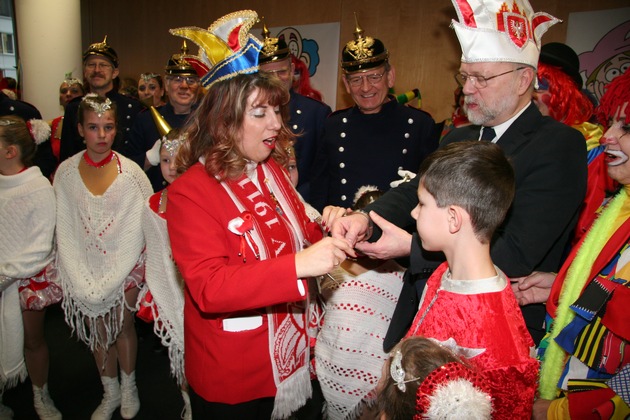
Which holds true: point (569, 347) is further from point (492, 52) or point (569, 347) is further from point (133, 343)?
point (133, 343)

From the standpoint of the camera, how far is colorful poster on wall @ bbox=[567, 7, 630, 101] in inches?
159

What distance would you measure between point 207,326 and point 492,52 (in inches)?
57.4

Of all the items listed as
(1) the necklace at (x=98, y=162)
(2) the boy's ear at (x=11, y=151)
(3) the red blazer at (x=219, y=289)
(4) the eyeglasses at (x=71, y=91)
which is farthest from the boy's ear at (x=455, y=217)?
(4) the eyeglasses at (x=71, y=91)

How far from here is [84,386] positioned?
323cm

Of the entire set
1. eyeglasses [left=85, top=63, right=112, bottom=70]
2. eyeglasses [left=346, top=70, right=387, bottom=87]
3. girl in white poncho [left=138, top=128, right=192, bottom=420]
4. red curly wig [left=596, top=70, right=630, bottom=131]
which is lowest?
girl in white poncho [left=138, top=128, right=192, bottom=420]

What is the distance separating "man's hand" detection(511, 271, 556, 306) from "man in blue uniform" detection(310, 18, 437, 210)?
4.81ft

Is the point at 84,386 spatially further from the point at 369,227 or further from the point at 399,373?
the point at 399,373

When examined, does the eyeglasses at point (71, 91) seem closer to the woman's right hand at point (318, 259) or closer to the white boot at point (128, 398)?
the white boot at point (128, 398)

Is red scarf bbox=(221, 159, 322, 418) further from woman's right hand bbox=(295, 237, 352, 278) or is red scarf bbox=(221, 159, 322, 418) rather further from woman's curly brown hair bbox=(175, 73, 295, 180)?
woman's right hand bbox=(295, 237, 352, 278)

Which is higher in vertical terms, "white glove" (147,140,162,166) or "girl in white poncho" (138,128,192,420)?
"white glove" (147,140,162,166)

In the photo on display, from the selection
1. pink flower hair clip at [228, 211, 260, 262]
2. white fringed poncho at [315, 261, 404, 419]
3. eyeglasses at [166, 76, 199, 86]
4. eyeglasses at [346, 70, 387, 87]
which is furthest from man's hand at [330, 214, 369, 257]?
eyeglasses at [166, 76, 199, 86]

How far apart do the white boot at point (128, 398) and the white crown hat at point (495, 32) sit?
263cm

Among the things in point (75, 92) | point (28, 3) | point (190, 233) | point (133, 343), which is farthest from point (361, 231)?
point (28, 3)

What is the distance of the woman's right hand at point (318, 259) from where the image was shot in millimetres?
1434
